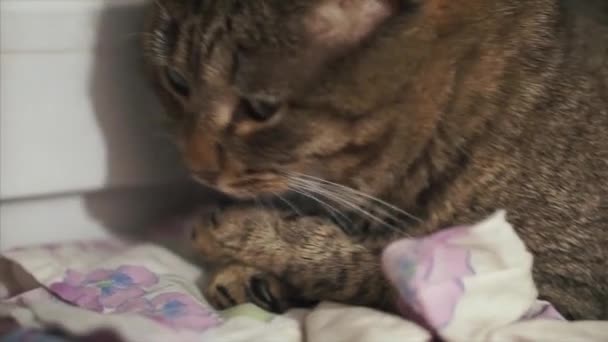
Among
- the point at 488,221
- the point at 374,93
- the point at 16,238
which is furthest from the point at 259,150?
the point at 16,238

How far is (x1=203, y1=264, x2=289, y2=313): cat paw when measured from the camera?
1142 mm

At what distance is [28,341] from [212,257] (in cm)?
43

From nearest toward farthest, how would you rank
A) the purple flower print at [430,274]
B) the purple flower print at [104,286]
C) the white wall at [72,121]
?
the purple flower print at [430,274] → the purple flower print at [104,286] → the white wall at [72,121]

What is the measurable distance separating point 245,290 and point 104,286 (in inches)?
7.1

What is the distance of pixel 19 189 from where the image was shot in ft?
4.01

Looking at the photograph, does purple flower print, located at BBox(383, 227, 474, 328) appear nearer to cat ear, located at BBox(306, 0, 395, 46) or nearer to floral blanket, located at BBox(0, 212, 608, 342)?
floral blanket, located at BBox(0, 212, 608, 342)

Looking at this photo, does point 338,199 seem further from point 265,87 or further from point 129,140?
point 129,140

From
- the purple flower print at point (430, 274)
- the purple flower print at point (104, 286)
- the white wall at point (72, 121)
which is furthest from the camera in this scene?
the white wall at point (72, 121)

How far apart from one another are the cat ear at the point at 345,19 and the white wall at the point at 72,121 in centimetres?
32

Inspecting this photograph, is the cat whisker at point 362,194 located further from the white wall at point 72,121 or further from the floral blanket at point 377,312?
the white wall at point 72,121

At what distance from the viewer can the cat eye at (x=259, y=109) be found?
3.42 ft

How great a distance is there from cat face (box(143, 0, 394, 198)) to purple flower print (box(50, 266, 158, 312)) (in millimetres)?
156

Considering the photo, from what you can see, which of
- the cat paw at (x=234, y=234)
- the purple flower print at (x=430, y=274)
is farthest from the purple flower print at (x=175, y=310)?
the purple flower print at (x=430, y=274)

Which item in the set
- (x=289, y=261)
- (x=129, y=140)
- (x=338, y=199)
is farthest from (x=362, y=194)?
(x=129, y=140)
